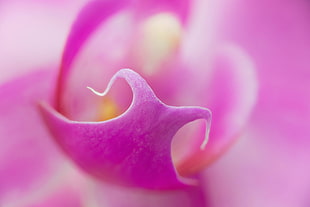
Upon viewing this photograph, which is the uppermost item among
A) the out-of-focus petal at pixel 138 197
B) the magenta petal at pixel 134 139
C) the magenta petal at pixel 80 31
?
the magenta petal at pixel 80 31

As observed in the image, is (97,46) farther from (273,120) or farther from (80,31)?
(273,120)

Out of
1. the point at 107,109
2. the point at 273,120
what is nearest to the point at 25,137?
the point at 107,109

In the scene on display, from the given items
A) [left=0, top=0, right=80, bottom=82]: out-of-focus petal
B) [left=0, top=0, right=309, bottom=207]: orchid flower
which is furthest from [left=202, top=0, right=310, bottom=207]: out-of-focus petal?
[left=0, top=0, right=80, bottom=82]: out-of-focus petal

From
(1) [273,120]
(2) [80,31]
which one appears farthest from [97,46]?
(1) [273,120]

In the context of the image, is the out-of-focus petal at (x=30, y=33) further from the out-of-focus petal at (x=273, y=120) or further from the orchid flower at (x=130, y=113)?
the out-of-focus petal at (x=273, y=120)

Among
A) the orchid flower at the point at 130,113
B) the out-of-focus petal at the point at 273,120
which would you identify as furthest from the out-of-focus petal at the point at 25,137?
the out-of-focus petal at the point at 273,120

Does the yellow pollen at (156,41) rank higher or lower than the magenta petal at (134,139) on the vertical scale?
higher

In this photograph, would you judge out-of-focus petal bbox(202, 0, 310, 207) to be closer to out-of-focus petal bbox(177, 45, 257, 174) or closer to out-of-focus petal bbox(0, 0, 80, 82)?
out-of-focus petal bbox(177, 45, 257, 174)
